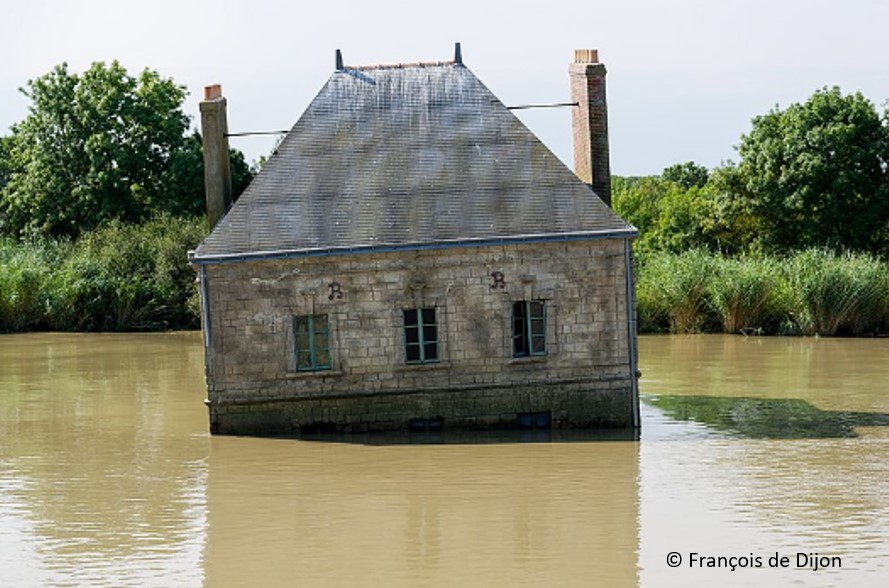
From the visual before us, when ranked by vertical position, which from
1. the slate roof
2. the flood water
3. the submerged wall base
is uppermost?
the slate roof

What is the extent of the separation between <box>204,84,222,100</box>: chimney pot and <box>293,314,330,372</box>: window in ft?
15.0

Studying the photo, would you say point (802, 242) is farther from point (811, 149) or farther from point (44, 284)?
point (44, 284)

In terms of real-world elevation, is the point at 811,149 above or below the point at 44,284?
above

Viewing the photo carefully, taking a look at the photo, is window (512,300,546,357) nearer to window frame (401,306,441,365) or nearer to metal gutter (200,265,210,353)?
window frame (401,306,441,365)

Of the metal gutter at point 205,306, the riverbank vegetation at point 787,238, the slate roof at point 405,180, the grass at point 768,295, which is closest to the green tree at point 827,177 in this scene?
the riverbank vegetation at point 787,238

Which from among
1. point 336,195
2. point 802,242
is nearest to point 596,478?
point 336,195

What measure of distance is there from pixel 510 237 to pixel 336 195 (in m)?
2.78

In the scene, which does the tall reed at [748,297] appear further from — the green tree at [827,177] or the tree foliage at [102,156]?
the tree foliage at [102,156]

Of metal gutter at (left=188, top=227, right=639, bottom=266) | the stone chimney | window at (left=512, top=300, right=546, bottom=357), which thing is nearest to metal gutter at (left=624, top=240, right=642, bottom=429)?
metal gutter at (left=188, top=227, right=639, bottom=266)

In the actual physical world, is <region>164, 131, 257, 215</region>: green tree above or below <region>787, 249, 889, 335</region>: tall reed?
above

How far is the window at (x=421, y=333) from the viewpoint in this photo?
22625mm

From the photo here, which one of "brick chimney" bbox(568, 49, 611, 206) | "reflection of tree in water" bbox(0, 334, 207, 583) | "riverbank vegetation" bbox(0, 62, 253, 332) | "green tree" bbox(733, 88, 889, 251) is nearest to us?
"reflection of tree in water" bbox(0, 334, 207, 583)

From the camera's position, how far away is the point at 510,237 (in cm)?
2234

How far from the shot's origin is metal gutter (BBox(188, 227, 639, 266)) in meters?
22.2
